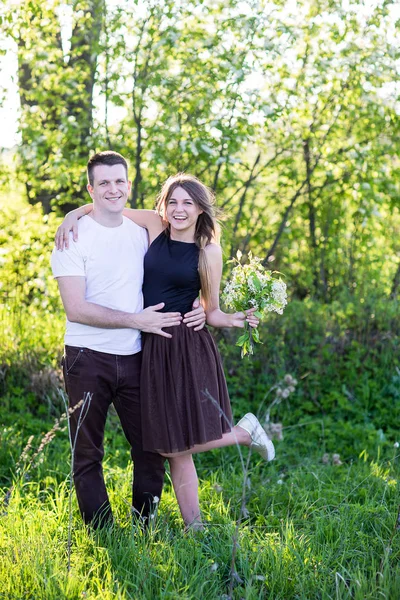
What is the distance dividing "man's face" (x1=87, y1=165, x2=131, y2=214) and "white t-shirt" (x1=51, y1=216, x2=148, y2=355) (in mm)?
119

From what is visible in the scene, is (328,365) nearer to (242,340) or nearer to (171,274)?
(242,340)

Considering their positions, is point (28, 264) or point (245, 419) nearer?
point (245, 419)

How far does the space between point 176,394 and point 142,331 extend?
0.37 meters

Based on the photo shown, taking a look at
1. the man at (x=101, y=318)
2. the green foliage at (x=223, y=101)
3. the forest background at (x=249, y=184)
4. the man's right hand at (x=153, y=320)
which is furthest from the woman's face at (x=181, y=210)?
the green foliage at (x=223, y=101)

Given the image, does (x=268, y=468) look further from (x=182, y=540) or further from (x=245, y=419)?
(x=182, y=540)

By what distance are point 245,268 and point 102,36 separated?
11.9ft

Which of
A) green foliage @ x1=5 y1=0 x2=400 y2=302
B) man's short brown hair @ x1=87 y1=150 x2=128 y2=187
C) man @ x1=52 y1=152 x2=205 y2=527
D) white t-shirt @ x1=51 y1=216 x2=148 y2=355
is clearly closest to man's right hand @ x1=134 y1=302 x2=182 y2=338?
man @ x1=52 y1=152 x2=205 y2=527

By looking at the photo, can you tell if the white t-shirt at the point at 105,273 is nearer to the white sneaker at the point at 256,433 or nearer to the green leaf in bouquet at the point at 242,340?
the green leaf in bouquet at the point at 242,340

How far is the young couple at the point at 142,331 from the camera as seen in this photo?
3.57 meters

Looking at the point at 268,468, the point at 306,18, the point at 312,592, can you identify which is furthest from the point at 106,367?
the point at 306,18

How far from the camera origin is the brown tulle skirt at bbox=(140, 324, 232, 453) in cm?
359

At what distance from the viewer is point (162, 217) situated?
12.7 feet

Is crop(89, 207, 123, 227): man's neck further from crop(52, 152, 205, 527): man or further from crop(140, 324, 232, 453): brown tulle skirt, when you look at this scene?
crop(140, 324, 232, 453): brown tulle skirt

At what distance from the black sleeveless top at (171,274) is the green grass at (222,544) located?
1.04 metres
